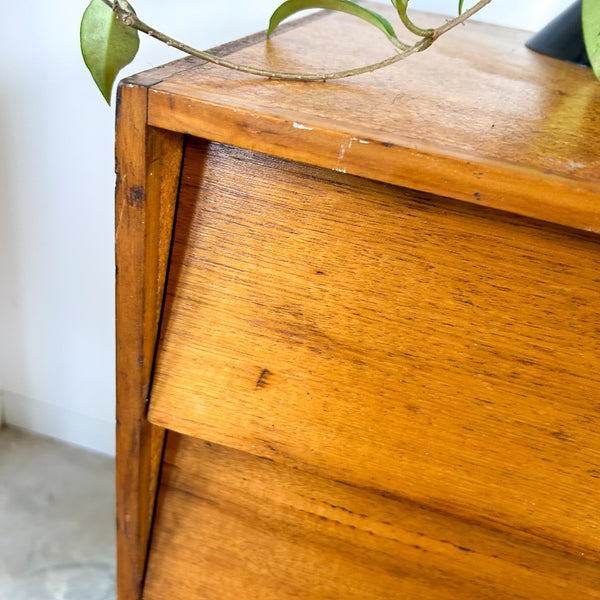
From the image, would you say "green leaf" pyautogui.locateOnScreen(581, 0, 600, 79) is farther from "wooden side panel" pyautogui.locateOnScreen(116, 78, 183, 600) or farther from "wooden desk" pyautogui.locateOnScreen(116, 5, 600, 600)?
"wooden side panel" pyautogui.locateOnScreen(116, 78, 183, 600)

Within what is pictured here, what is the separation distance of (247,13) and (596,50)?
20.9 inches

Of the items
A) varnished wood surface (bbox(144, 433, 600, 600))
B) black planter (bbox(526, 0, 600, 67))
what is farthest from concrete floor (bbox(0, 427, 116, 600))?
black planter (bbox(526, 0, 600, 67))

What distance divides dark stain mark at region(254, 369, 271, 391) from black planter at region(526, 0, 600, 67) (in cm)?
41

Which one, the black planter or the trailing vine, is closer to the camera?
the trailing vine

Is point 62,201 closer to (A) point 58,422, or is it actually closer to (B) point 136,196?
(A) point 58,422

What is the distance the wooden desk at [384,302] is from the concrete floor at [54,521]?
0.52 m

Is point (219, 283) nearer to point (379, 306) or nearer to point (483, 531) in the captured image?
point (379, 306)

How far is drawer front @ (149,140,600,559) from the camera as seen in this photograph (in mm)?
357

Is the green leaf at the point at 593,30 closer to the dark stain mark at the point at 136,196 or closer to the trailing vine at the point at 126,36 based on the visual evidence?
the trailing vine at the point at 126,36

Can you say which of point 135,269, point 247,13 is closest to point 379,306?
point 135,269

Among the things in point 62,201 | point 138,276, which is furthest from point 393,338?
point 62,201

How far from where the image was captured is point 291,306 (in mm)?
388

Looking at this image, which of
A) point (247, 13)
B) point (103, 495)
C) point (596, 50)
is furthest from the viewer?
point (103, 495)

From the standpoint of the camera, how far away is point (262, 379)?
1.34 feet
